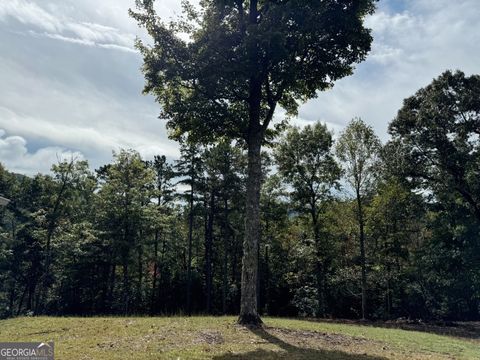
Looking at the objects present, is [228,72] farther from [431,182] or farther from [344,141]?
[431,182]

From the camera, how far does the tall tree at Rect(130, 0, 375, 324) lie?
439 inches

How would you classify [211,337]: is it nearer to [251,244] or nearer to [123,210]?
[251,244]

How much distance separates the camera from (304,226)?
29.6 meters

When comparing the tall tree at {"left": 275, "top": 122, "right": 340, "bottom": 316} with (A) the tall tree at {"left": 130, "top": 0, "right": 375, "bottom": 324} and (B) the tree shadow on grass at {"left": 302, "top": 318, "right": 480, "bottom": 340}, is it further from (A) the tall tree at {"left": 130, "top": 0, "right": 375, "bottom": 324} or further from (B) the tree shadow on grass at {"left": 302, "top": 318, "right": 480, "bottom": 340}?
(A) the tall tree at {"left": 130, "top": 0, "right": 375, "bottom": 324}

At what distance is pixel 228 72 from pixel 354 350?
8866 mm

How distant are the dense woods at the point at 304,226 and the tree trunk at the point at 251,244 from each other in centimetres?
306

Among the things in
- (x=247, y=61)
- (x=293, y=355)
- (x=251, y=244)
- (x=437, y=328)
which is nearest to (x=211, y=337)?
(x=293, y=355)

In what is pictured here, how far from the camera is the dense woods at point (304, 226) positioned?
22.4m

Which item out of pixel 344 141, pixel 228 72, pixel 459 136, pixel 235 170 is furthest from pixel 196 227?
pixel 228 72

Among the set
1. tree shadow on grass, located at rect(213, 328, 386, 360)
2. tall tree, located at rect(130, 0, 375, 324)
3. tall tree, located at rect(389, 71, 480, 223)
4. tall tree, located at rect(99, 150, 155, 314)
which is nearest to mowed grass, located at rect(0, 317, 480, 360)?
tree shadow on grass, located at rect(213, 328, 386, 360)

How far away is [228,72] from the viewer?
37.2 feet

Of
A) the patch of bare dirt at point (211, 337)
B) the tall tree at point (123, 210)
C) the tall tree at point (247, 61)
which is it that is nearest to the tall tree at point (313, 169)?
the tall tree at point (123, 210)

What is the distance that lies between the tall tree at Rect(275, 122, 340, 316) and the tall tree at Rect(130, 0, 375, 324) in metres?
14.0

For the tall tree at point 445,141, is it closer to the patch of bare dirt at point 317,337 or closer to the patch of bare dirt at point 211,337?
the patch of bare dirt at point 317,337
